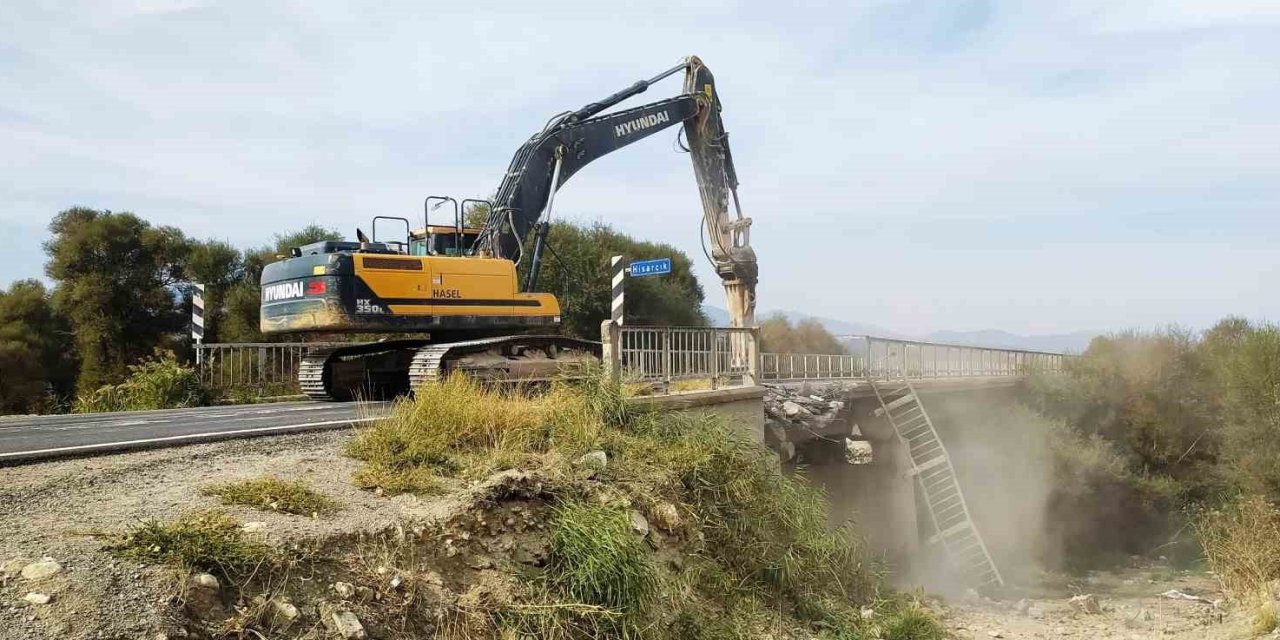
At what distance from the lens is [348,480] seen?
6082 millimetres

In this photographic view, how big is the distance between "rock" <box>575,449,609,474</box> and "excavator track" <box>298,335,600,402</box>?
3656 mm

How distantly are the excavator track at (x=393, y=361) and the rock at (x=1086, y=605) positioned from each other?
26.7ft

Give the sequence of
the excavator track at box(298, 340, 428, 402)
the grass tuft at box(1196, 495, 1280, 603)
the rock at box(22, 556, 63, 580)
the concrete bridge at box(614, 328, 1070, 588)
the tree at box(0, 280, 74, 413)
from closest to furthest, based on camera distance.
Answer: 1. the rock at box(22, 556, 63, 580)
2. the grass tuft at box(1196, 495, 1280, 603)
3. the excavator track at box(298, 340, 428, 402)
4. the concrete bridge at box(614, 328, 1070, 588)
5. the tree at box(0, 280, 74, 413)

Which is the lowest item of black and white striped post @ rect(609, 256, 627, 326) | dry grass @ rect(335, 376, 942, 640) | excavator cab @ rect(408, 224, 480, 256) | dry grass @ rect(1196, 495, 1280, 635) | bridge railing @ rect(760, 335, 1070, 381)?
dry grass @ rect(1196, 495, 1280, 635)

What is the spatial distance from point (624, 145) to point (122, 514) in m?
10.7

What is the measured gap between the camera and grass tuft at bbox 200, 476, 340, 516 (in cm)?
513

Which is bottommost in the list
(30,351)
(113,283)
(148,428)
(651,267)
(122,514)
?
(122,514)

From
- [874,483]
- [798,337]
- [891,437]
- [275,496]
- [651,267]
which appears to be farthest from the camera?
[798,337]

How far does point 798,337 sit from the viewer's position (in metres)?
40.2

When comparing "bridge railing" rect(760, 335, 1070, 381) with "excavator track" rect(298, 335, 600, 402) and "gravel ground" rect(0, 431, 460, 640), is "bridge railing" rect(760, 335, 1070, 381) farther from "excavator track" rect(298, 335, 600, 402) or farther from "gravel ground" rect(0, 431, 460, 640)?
"gravel ground" rect(0, 431, 460, 640)

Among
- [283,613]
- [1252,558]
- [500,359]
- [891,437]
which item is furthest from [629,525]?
[891,437]

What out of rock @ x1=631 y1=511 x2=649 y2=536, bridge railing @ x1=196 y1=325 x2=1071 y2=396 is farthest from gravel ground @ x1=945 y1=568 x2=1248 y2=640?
rock @ x1=631 y1=511 x2=649 y2=536

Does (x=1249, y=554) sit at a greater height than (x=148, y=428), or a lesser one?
lesser

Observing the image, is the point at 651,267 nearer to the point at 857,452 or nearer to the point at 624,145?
the point at 624,145
